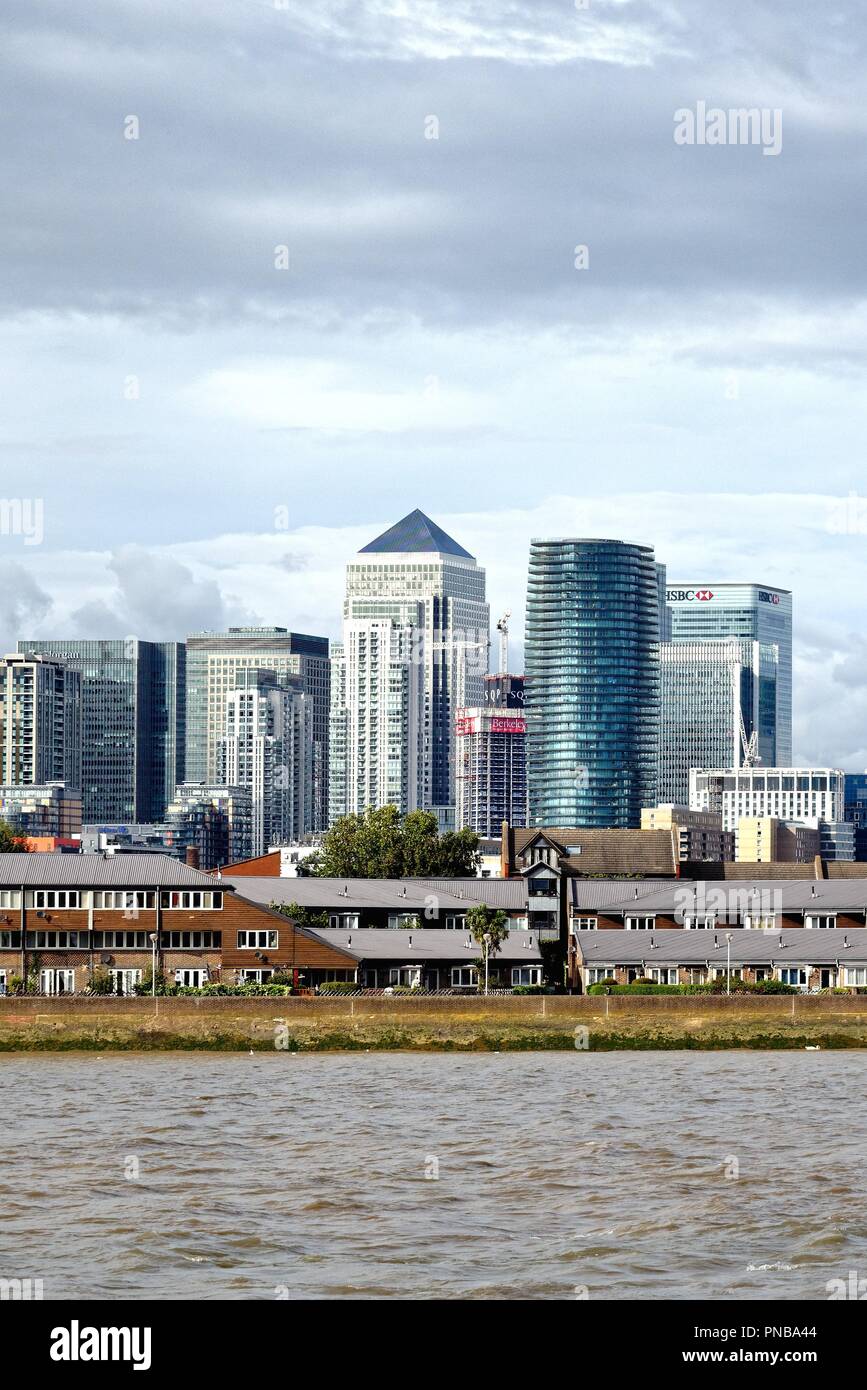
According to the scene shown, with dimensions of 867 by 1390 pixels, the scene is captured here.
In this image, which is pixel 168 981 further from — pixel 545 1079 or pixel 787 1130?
pixel 787 1130

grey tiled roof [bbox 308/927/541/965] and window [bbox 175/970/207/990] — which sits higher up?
grey tiled roof [bbox 308/927/541/965]

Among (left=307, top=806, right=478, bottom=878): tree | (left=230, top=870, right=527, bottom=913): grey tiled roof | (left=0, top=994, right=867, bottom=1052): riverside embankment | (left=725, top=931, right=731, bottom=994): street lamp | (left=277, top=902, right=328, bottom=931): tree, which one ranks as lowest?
(left=0, top=994, right=867, bottom=1052): riverside embankment

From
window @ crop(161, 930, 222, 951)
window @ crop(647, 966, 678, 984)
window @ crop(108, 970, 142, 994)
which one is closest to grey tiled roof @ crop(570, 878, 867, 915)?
window @ crop(647, 966, 678, 984)

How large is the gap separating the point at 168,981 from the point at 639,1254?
267 feet

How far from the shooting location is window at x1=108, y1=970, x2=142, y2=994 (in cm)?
11756

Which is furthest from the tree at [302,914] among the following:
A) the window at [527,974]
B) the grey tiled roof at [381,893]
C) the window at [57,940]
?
the window at [57,940]

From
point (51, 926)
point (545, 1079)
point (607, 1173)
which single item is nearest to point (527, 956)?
point (51, 926)

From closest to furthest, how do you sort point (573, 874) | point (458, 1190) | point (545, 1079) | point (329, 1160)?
point (458, 1190)
point (329, 1160)
point (545, 1079)
point (573, 874)

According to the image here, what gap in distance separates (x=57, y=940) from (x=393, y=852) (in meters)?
74.1

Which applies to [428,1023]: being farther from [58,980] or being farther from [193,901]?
[58,980]

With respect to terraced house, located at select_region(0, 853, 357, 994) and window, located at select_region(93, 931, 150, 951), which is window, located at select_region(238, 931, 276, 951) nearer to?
terraced house, located at select_region(0, 853, 357, 994)

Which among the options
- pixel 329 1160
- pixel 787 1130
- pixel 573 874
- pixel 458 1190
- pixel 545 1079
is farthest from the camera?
pixel 573 874

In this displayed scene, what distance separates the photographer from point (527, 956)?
130 metres

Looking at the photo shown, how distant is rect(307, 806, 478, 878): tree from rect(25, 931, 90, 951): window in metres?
69.7
